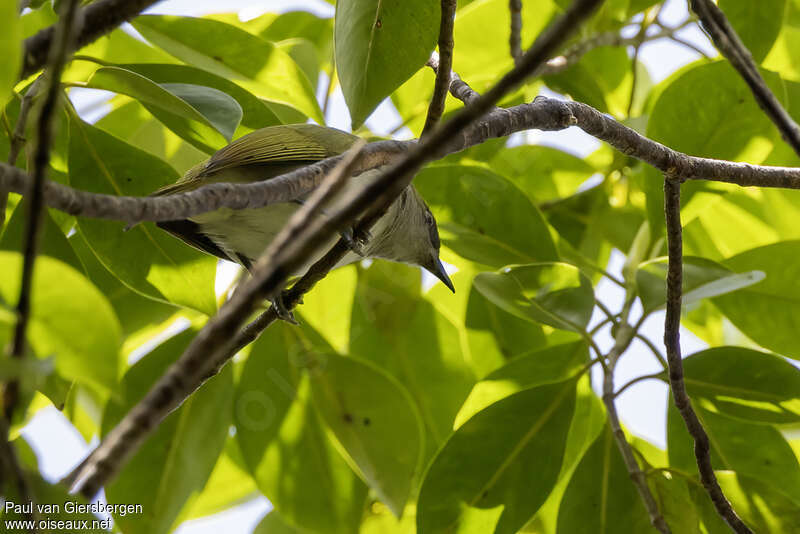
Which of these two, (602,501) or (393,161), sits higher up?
(393,161)

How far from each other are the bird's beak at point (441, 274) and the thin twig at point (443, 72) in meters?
1.13

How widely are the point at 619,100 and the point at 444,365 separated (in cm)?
119

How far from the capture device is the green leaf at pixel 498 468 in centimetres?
196

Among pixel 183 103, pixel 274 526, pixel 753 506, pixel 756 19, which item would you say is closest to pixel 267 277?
pixel 183 103

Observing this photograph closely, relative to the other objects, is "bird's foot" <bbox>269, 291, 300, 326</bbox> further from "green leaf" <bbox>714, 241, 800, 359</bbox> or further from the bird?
"green leaf" <bbox>714, 241, 800, 359</bbox>

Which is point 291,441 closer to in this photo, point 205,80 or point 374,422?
point 374,422

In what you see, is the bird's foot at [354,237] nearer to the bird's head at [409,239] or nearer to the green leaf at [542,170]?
the bird's head at [409,239]

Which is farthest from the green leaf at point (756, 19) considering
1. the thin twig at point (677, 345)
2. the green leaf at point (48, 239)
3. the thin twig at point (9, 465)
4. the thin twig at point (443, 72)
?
the thin twig at point (9, 465)

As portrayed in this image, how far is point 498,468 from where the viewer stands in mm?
1993

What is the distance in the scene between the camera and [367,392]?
221cm

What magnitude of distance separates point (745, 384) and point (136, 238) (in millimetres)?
1545

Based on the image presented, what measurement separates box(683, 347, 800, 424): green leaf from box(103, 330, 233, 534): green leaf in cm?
125

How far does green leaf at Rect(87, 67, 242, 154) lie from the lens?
164 centimetres

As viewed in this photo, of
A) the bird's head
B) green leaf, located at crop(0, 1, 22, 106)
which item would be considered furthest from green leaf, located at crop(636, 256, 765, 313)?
green leaf, located at crop(0, 1, 22, 106)
